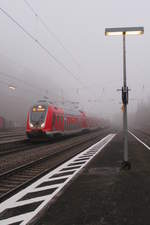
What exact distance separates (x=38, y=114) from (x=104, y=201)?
1793cm

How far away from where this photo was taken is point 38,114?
23.8 metres

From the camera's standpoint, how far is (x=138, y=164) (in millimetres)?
11914

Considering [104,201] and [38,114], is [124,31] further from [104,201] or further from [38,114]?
[38,114]

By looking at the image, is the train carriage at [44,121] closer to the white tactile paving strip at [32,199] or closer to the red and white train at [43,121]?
the red and white train at [43,121]

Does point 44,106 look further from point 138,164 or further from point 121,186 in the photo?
point 121,186

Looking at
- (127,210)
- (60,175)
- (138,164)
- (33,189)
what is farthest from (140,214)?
(138,164)

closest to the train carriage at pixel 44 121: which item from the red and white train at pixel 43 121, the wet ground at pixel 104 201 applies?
the red and white train at pixel 43 121

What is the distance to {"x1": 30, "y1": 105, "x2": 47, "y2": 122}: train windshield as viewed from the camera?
23484mm

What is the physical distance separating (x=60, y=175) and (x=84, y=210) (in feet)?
12.9

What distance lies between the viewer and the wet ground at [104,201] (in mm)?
5266

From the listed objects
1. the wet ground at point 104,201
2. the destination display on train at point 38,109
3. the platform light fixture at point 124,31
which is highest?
the platform light fixture at point 124,31

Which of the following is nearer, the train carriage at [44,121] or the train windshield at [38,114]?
the train carriage at [44,121]

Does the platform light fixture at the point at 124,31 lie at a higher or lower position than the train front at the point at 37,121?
higher

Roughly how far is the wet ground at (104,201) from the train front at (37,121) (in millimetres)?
13621
